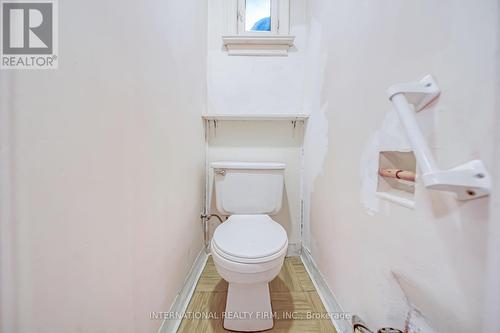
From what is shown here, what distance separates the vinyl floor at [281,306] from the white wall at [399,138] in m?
0.17

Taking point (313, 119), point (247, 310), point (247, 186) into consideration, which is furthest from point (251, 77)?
point (247, 310)

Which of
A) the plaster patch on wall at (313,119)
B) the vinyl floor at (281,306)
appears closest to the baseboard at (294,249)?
the plaster patch on wall at (313,119)

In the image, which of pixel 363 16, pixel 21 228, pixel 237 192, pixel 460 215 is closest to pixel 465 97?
pixel 460 215

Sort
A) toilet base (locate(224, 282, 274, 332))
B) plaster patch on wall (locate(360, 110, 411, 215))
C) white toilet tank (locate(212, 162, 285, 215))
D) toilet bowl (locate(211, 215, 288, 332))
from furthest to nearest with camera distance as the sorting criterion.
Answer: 1. white toilet tank (locate(212, 162, 285, 215))
2. toilet base (locate(224, 282, 274, 332))
3. toilet bowl (locate(211, 215, 288, 332))
4. plaster patch on wall (locate(360, 110, 411, 215))

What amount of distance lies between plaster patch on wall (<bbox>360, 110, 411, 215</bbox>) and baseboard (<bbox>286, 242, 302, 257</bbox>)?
35.5 inches

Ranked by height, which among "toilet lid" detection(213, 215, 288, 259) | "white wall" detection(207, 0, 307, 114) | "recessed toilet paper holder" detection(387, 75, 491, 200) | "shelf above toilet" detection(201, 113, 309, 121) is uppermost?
"white wall" detection(207, 0, 307, 114)

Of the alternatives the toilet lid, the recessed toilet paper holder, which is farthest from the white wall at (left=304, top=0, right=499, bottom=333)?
the toilet lid

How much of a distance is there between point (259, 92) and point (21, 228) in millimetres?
1373

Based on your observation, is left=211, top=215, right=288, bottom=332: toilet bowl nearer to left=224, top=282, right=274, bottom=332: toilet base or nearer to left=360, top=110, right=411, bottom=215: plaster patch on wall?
left=224, top=282, right=274, bottom=332: toilet base

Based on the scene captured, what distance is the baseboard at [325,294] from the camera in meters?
0.82

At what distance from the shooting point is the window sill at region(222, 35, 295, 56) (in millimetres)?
1386

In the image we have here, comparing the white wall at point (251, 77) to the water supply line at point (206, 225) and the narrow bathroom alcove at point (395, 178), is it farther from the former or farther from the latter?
the narrow bathroom alcove at point (395, 178)

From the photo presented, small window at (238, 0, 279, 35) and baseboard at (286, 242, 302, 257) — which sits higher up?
small window at (238, 0, 279, 35)

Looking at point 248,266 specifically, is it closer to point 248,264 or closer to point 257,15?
point 248,264
